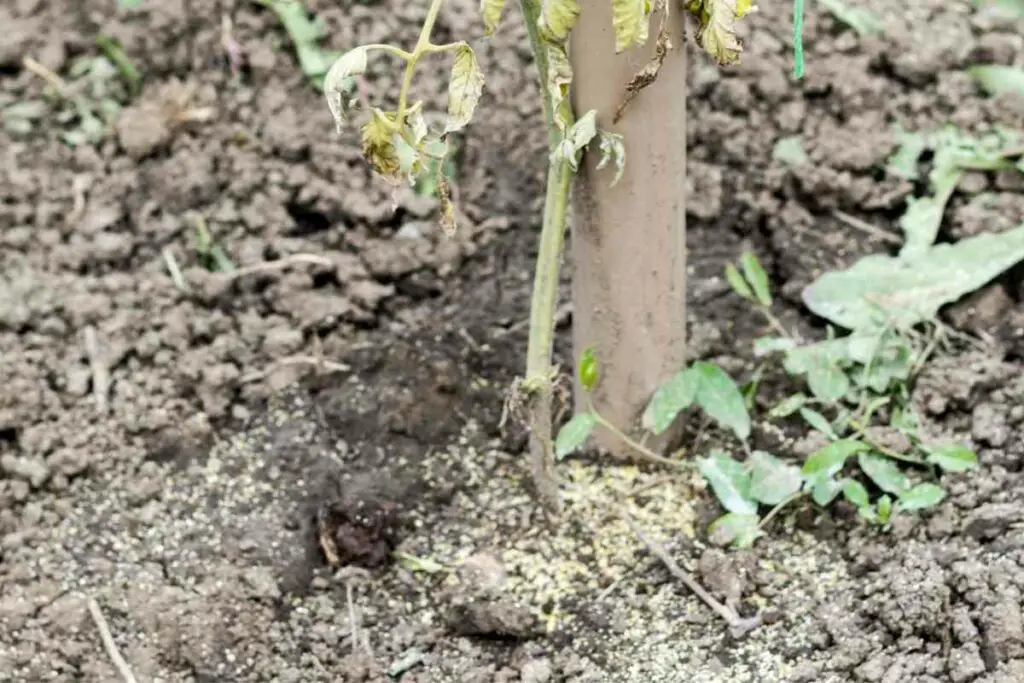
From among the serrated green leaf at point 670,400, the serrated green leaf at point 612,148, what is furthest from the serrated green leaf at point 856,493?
the serrated green leaf at point 612,148

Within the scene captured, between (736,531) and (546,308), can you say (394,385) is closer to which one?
(546,308)

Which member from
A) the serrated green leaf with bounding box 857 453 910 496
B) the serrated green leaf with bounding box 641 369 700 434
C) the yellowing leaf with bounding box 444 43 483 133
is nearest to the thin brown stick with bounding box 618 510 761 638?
the serrated green leaf with bounding box 641 369 700 434

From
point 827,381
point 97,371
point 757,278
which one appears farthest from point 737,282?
point 97,371

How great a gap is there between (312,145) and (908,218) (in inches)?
35.3

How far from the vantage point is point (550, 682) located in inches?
63.4

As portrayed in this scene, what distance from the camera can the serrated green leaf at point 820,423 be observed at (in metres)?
1.78

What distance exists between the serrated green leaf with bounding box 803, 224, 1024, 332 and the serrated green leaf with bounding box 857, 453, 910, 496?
0.78 feet

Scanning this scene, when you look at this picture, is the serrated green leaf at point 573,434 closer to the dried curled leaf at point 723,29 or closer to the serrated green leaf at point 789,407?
the serrated green leaf at point 789,407

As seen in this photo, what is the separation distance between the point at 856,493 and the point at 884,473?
48 millimetres

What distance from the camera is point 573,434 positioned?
1719mm

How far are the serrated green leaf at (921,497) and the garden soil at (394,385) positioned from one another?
0.03 m

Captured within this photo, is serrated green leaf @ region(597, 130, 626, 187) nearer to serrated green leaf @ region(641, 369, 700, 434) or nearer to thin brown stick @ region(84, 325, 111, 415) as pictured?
serrated green leaf @ region(641, 369, 700, 434)

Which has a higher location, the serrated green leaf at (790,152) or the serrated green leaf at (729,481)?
the serrated green leaf at (790,152)

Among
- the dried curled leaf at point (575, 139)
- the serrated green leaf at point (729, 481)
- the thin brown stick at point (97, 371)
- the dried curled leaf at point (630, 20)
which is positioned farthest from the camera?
the thin brown stick at point (97, 371)
